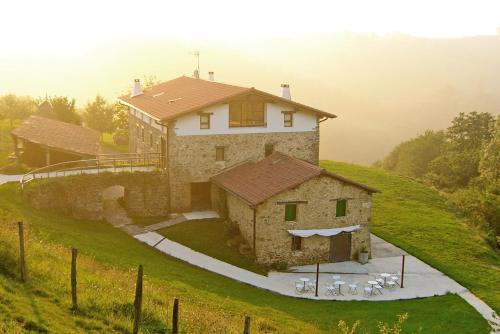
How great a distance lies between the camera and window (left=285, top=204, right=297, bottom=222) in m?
28.8

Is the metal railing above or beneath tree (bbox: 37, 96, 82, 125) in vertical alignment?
beneath

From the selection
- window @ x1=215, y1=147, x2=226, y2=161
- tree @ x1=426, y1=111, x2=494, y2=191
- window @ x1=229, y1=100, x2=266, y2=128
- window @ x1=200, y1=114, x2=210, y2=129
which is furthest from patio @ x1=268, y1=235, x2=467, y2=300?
tree @ x1=426, y1=111, x2=494, y2=191

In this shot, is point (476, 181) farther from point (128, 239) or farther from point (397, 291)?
point (128, 239)

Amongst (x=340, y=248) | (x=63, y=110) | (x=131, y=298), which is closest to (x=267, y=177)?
(x=340, y=248)

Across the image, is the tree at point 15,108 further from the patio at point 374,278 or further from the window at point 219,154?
the patio at point 374,278

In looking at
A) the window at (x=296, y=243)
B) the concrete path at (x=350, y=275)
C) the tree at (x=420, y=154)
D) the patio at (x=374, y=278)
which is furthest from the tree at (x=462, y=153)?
the window at (x=296, y=243)

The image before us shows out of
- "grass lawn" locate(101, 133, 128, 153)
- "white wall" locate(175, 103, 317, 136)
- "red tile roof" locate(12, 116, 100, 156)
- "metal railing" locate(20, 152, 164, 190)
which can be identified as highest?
"white wall" locate(175, 103, 317, 136)

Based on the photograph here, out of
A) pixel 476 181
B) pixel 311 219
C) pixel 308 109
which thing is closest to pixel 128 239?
pixel 311 219

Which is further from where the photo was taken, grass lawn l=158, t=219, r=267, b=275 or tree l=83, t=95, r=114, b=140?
tree l=83, t=95, r=114, b=140

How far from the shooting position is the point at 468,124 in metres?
67.7

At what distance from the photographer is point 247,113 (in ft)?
116

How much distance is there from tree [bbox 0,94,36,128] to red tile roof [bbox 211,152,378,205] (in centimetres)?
4069

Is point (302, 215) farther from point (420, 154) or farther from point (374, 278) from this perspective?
point (420, 154)

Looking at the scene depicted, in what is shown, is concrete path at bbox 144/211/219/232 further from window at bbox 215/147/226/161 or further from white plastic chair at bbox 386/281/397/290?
white plastic chair at bbox 386/281/397/290
